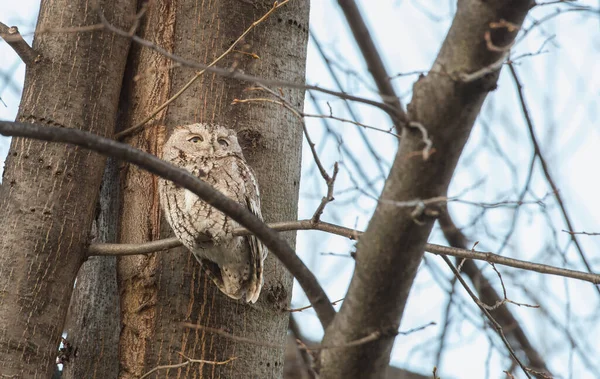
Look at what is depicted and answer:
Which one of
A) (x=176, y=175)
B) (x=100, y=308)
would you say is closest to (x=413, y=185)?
(x=176, y=175)

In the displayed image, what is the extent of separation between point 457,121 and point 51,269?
5.51ft

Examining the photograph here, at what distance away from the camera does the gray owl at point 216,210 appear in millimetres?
2811

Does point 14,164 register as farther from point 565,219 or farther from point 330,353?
A: point 565,219

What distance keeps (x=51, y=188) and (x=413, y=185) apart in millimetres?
1599

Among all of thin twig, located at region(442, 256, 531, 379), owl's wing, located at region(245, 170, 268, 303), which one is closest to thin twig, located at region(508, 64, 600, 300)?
thin twig, located at region(442, 256, 531, 379)

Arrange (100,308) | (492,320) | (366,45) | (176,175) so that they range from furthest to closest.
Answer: (366,45)
(100,308)
(492,320)
(176,175)

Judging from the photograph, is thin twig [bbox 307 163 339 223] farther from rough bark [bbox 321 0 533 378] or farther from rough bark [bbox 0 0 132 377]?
rough bark [bbox 0 0 132 377]

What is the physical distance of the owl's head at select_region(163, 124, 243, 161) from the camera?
299 cm

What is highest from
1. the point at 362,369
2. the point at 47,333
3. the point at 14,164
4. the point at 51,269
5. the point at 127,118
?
the point at 127,118

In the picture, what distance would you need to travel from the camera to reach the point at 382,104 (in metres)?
1.50

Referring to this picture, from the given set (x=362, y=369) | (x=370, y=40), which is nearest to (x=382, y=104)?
(x=362, y=369)

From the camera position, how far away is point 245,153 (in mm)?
3016

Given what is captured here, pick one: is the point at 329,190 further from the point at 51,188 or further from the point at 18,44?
the point at 18,44

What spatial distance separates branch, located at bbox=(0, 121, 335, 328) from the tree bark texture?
107 centimetres
